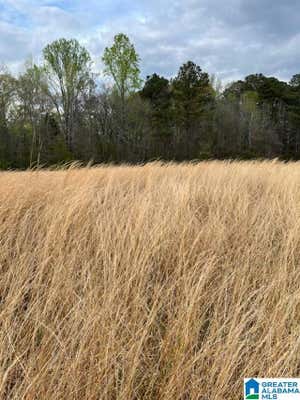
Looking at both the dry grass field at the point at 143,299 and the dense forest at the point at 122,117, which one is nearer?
the dry grass field at the point at 143,299

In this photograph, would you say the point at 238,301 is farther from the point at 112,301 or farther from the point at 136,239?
the point at 136,239

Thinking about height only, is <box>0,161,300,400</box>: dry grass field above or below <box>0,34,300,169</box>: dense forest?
below

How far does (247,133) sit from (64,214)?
121 ft

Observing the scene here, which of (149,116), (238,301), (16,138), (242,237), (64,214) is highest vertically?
(149,116)

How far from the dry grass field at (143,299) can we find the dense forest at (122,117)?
21709mm

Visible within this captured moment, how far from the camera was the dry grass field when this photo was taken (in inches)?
40.1

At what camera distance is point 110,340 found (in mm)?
1106

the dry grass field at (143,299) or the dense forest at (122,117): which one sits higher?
the dense forest at (122,117)

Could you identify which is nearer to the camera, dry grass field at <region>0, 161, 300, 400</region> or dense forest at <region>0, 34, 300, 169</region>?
dry grass field at <region>0, 161, 300, 400</region>

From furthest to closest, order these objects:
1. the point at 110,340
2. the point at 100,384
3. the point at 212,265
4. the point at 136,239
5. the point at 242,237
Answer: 1. the point at 242,237
2. the point at 136,239
3. the point at 212,265
4. the point at 110,340
5. the point at 100,384

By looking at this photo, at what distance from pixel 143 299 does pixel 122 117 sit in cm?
3040

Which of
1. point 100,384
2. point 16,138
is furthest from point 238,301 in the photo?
point 16,138

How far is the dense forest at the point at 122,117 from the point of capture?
80.4ft

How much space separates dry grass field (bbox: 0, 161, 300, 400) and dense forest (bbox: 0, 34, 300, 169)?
2171 centimetres
